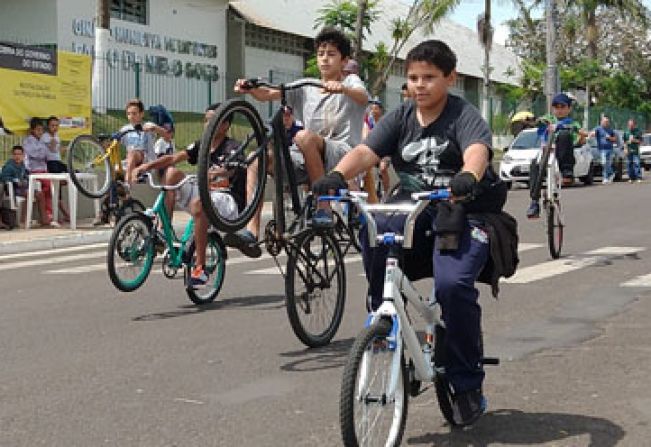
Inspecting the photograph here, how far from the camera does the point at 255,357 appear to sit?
6781 mm

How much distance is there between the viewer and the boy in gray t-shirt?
713 centimetres

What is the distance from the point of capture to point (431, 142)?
4965 mm

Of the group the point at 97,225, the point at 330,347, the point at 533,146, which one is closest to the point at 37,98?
the point at 97,225

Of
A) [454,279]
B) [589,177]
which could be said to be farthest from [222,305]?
[589,177]

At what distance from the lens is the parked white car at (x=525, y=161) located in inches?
1078

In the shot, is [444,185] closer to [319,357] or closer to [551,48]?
[319,357]

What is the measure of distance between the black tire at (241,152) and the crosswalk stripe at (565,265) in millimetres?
3547

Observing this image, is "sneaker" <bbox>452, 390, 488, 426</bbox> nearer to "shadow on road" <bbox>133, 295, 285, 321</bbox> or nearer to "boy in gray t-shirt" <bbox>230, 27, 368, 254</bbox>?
A: "boy in gray t-shirt" <bbox>230, 27, 368, 254</bbox>

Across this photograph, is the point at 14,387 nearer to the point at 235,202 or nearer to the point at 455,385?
the point at 235,202

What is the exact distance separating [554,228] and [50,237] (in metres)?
7.27

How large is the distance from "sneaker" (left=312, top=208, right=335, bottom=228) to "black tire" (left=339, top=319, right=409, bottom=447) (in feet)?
7.61

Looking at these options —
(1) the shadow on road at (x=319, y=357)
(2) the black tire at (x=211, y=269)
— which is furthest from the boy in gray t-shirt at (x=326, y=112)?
(2) the black tire at (x=211, y=269)

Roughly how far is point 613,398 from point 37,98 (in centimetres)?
1459

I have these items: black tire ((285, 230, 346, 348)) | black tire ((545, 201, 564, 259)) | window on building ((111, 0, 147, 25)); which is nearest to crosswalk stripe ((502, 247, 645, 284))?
black tire ((545, 201, 564, 259))
